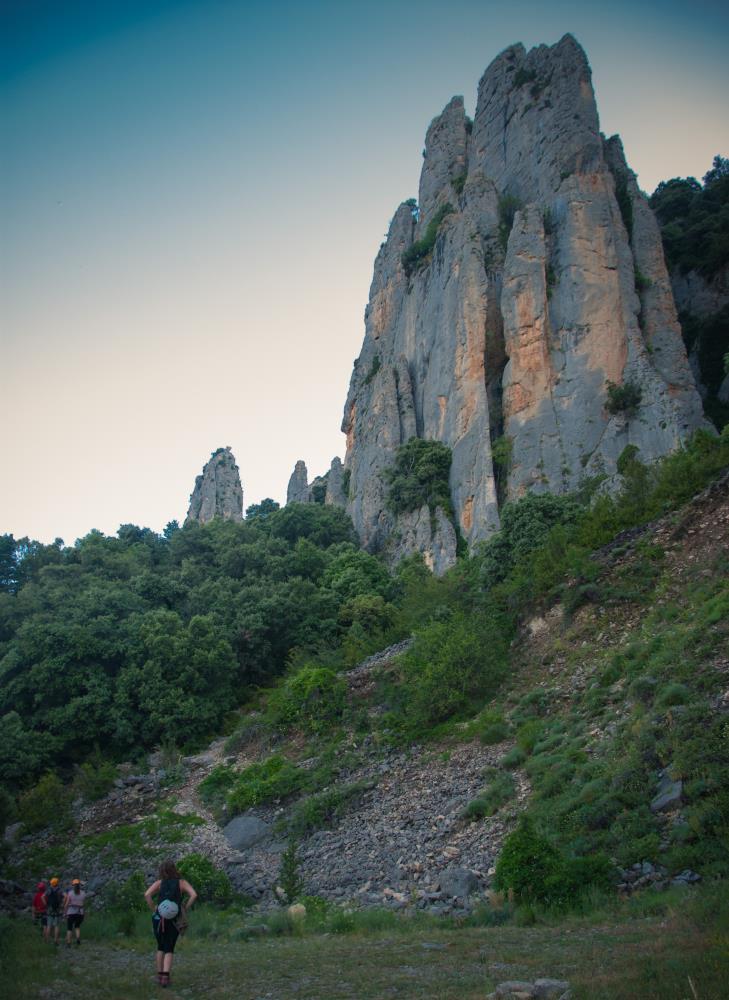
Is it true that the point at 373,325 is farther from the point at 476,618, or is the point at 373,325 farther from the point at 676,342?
the point at 476,618

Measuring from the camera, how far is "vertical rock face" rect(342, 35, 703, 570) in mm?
39688

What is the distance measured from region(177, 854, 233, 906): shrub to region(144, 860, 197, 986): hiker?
763cm

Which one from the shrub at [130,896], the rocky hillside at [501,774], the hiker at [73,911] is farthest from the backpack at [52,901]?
the rocky hillside at [501,774]

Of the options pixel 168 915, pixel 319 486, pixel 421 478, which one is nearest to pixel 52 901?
pixel 168 915

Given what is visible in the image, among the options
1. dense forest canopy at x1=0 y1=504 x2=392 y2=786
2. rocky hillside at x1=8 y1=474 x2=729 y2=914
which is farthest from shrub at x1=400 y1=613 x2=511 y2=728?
dense forest canopy at x1=0 y1=504 x2=392 y2=786

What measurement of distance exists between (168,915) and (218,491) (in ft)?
260

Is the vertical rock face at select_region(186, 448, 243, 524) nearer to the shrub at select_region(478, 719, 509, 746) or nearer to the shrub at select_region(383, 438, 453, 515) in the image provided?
the shrub at select_region(383, 438, 453, 515)

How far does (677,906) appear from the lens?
7.97 metres

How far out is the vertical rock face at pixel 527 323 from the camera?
3969 cm

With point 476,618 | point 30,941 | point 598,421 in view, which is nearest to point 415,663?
point 476,618

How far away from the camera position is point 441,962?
766 cm

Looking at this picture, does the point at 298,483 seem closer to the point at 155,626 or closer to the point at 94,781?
the point at 155,626

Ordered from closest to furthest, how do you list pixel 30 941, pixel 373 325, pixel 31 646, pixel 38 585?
pixel 30 941
pixel 31 646
pixel 38 585
pixel 373 325

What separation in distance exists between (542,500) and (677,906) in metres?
23.5
